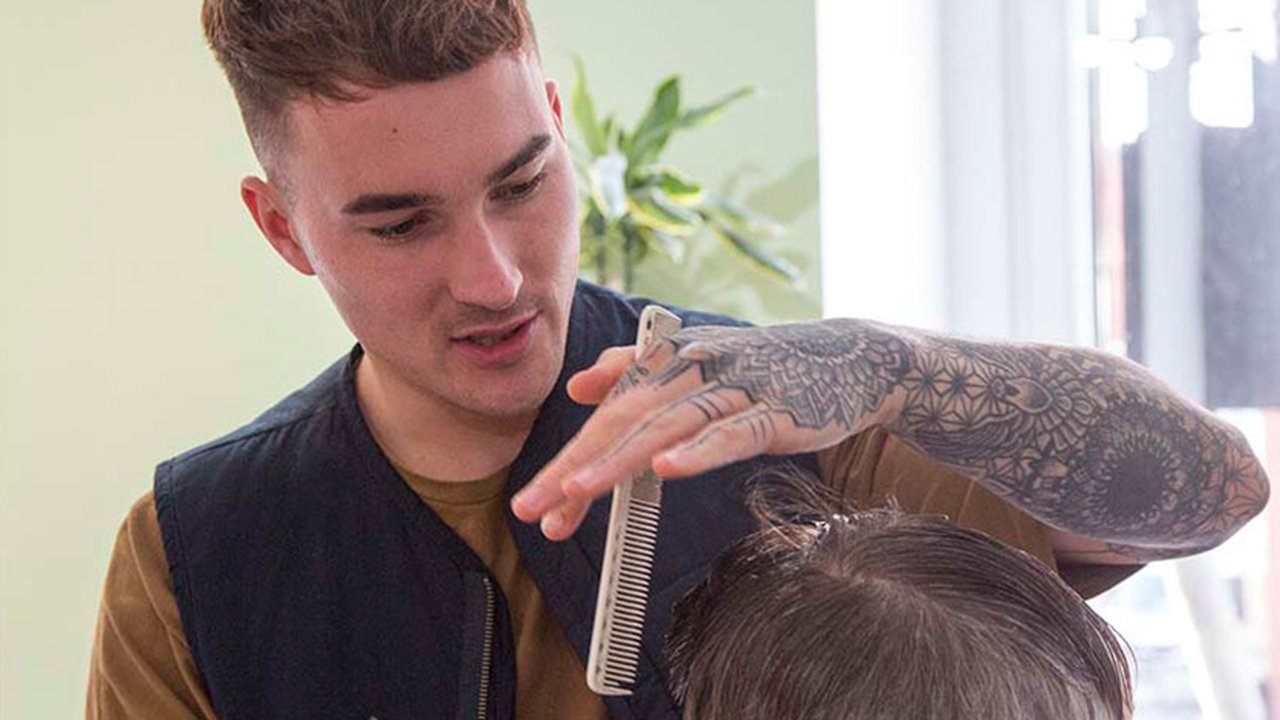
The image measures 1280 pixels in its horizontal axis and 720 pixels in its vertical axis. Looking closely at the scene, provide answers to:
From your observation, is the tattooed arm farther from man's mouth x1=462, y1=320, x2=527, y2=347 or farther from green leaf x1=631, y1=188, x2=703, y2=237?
green leaf x1=631, y1=188, x2=703, y2=237

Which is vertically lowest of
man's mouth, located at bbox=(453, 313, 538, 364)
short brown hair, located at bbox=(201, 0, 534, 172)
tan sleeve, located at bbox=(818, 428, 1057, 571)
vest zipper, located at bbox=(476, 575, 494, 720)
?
vest zipper, located at bbox=(476, 575, 494, 720)

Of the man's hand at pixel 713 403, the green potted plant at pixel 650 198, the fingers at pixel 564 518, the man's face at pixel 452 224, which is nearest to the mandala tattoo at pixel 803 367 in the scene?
the man's hand at pixel 713 403

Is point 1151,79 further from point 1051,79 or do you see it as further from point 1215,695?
point 1215,695

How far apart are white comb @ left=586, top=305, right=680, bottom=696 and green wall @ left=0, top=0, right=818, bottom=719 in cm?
187

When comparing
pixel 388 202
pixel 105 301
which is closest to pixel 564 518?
pixel 388 202

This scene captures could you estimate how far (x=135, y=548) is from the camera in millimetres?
1807

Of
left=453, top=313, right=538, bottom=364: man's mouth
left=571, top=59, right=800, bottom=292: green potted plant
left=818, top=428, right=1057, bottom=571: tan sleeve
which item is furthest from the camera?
left=571, top=59, right=800, bottom=292: green potted plant

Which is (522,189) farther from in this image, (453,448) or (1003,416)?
(1003,416)

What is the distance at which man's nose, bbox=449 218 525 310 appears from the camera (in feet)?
5.29

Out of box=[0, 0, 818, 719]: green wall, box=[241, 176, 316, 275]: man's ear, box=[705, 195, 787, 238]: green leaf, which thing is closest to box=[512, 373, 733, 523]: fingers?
box=[241, 176, 316, 275]: man's ear

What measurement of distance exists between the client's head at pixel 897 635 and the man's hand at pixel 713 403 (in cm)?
9

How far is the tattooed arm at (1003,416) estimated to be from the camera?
1.22 m

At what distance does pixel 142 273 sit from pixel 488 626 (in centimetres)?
153

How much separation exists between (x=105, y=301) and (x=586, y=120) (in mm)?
878
